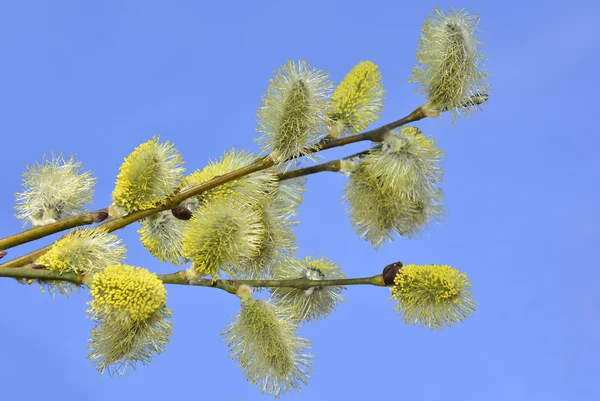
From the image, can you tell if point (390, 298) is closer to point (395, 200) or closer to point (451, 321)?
point (451, 321)

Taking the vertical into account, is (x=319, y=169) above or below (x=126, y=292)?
above

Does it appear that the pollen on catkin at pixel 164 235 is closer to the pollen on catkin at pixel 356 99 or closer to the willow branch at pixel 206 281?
the willow branch at pixel 206 281

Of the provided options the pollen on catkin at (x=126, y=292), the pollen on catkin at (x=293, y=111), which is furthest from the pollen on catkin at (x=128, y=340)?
the pollen on catkin at (x=293, y=111)

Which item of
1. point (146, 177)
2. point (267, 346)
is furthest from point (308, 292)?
point (146, 177)

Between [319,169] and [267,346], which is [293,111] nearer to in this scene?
[319,169]

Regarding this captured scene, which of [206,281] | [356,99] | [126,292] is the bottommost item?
[126,292]

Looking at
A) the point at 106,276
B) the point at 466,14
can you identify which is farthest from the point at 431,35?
the point at 106,276

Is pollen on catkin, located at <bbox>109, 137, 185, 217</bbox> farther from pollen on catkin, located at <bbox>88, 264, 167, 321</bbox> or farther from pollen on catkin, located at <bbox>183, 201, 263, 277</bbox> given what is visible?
pollen on catkin, located at <bbox>88, 264, 167, 321</bbox>
